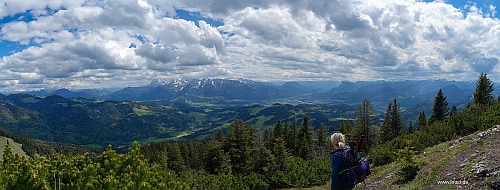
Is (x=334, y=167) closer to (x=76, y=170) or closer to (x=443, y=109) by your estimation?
(x=76, y=170)

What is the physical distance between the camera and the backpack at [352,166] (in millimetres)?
6953

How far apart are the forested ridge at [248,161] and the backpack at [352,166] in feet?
17.1

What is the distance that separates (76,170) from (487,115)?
2735cm

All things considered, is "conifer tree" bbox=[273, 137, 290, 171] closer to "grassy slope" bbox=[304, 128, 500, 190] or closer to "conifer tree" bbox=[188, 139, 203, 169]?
"grassy slope" bbox=[304, 128, 500, 190]

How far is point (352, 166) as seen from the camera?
7.00 m

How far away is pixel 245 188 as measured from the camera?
27.8 m

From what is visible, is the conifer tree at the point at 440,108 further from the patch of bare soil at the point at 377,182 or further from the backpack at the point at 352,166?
the backpack at the point at 352,166

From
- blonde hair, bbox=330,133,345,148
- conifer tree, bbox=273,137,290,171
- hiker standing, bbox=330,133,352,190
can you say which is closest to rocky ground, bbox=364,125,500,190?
hiker standing, bbox=330,133,352,190

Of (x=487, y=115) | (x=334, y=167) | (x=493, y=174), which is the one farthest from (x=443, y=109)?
(x=334, y=167)

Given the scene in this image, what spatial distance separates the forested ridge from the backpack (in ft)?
17.1

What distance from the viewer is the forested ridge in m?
8.09

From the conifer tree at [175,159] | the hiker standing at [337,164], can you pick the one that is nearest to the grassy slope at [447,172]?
the hiker standing at [337,164]

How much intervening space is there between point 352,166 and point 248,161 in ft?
110

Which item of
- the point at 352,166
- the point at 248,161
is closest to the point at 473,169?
the point at 352,166
